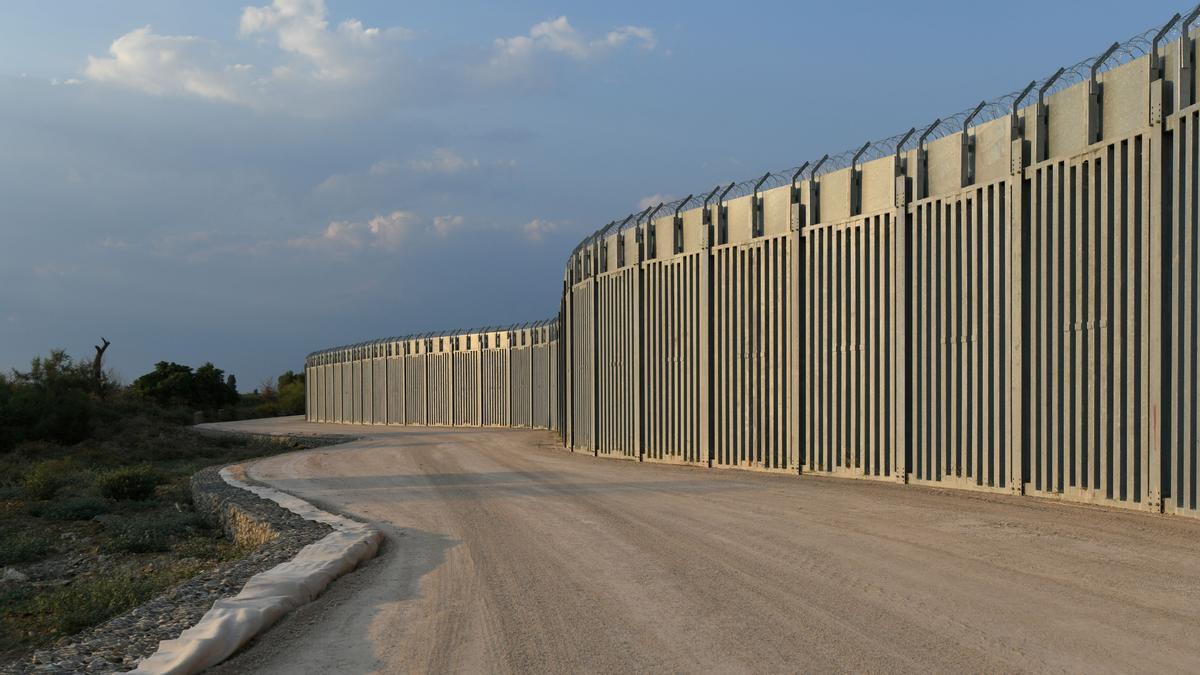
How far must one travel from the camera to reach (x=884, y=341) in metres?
16.7

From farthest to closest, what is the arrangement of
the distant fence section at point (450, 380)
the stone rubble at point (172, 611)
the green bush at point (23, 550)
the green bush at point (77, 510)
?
the distant fence section at point (450, 380)
the green bush at point (77, 510)
the green bush at point (23, 550)
the stone rubble at point (172, 611)

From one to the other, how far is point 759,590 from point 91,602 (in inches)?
272

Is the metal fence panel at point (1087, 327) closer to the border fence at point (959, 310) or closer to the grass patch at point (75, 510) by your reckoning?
the border fence at point (959, 310)

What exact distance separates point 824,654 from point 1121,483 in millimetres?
8220

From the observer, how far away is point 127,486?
2184cm

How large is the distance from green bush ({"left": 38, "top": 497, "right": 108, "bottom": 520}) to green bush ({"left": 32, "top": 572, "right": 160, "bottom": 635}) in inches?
366

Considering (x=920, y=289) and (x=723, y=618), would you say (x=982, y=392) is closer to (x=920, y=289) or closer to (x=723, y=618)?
(x=920, y=289)

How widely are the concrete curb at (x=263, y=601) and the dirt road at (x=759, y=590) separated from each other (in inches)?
6.6

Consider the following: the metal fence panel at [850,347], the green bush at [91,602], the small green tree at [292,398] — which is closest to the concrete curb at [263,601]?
the green bush at [91,602]

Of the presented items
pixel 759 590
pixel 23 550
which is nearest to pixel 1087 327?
pixel 759 590

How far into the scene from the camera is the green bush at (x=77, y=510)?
771 inches

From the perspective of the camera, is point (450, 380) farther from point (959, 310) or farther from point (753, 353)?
point (959, 310)

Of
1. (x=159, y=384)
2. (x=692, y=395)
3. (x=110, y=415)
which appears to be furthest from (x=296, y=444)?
(x=159, y=384)

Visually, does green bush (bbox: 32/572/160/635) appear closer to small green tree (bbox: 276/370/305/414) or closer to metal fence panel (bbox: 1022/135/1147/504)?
metal fence panel (bbox: 1022/135/1147/504)
